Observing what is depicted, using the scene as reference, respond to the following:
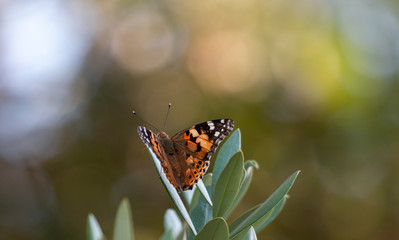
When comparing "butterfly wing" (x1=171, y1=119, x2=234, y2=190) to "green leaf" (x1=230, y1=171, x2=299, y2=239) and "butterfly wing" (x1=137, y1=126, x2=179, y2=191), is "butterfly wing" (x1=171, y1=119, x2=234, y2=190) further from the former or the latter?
"green leaf" (x1=230, y1=171, x2=299, y2=239)

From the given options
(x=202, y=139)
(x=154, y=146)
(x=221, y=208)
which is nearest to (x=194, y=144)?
(x=202, y=139)

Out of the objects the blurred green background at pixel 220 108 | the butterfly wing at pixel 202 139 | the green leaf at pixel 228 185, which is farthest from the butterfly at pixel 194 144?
the blurred green background at pixel 220 108

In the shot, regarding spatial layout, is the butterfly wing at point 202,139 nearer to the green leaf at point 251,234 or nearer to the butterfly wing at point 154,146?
the butterfly wing at point 154,146

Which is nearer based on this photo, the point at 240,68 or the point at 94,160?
the point at 240,68

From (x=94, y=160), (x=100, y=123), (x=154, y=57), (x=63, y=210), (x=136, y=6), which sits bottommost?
(x=63, y=210)

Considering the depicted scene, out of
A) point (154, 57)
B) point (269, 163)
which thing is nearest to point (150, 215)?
point (269, 163)

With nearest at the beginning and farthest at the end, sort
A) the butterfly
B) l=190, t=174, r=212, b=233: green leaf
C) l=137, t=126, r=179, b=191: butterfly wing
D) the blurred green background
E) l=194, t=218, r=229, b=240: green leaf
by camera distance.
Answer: l=194, t=218, r=229, b=240: green leaf, l=190, t=174, r=212, b=233: green leaf, l=137, t=126, r=179, b=191: butterfly wing, the butterfly, the blurred green background

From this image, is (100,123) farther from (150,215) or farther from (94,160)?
(150,215)

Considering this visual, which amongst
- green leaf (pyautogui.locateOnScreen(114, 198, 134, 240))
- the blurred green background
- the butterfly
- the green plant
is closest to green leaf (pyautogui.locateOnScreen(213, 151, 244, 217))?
the green plant
